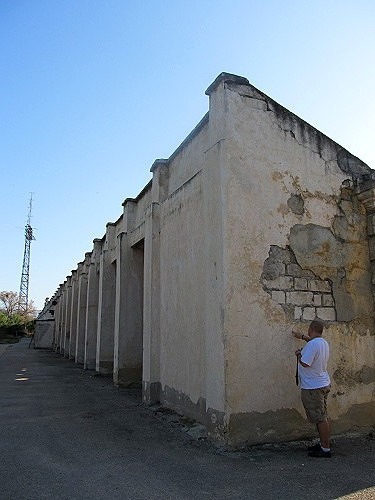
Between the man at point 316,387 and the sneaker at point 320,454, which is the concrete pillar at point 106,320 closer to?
the man at point 316,387

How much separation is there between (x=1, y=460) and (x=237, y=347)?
313 cm

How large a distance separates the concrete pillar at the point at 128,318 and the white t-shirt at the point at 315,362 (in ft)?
23.2

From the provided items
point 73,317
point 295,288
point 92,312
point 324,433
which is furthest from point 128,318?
point 73,317

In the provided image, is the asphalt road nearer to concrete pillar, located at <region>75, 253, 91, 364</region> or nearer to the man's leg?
the man's leg

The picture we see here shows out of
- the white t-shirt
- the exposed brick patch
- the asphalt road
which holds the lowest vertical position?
the asphalt road

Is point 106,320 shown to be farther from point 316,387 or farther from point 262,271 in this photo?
point 316,387

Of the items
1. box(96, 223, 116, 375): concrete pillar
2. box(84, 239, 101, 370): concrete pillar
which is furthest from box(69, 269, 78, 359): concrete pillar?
box(96, 223, 116, 375): concrete pillar

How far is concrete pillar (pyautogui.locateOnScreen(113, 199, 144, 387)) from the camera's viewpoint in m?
11.6

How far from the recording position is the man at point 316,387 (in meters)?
5.21

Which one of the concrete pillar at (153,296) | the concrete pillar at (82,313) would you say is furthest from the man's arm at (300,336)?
the concrete pillar at (82,313)

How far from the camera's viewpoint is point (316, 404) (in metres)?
5.27

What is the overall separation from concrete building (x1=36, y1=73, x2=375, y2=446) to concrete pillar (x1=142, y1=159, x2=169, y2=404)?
49cm

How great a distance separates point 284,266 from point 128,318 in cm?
652

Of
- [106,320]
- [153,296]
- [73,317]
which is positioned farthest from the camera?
[73,317]
